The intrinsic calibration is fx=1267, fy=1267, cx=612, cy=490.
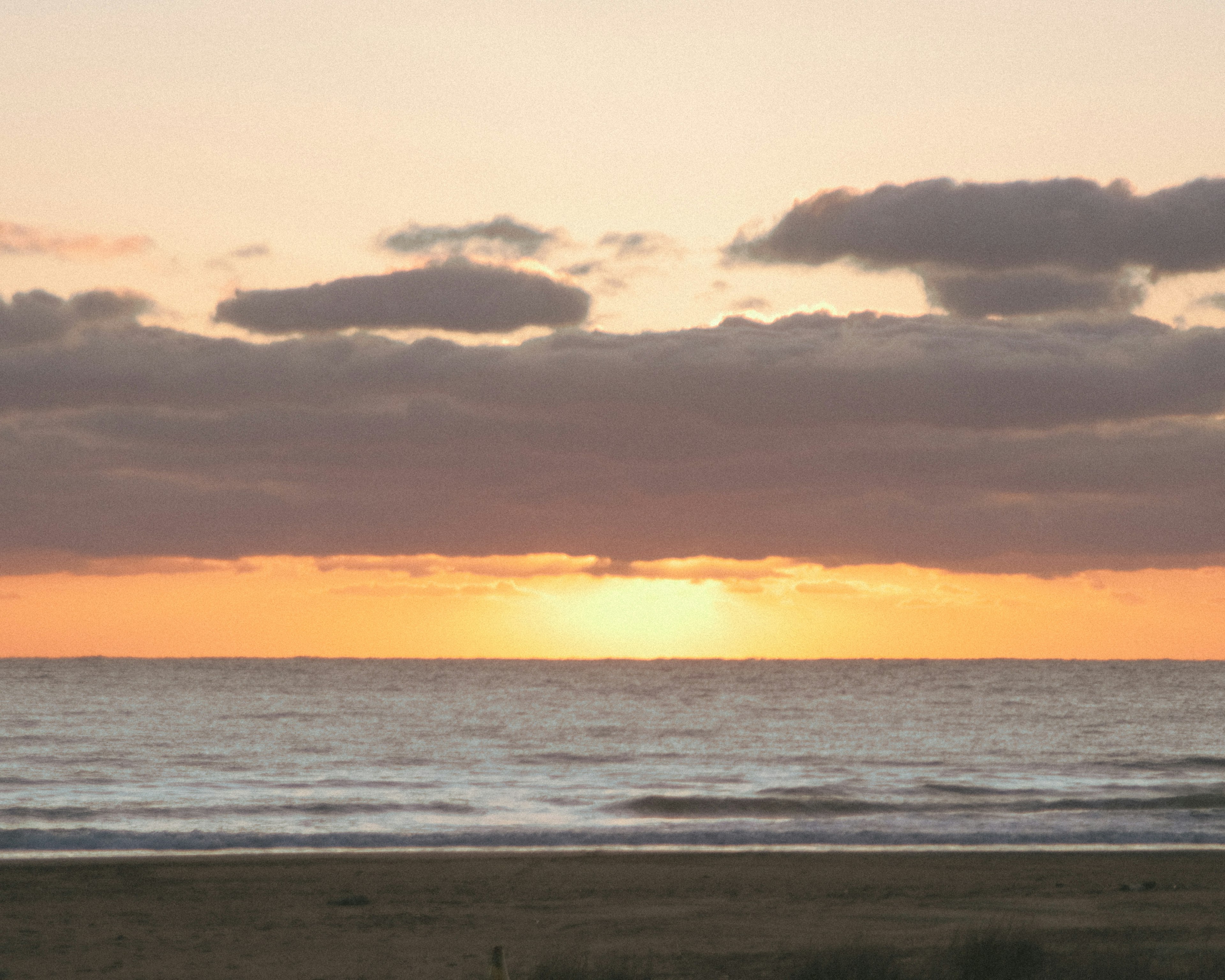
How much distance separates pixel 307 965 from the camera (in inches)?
648

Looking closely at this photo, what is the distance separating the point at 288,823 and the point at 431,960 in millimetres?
15157

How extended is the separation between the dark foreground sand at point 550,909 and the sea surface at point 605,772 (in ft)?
12.9

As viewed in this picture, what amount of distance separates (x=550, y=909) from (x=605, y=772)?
84.9 ft

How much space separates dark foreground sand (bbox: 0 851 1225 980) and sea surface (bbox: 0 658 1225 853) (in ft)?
12.9

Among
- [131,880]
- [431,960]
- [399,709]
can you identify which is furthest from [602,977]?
[399,709]

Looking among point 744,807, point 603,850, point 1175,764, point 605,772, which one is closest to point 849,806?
point 744,807

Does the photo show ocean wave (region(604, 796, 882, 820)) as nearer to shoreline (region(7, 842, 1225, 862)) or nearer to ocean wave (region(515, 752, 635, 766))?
shoreline (region(7, 842, 1225, 862))

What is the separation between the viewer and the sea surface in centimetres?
2950

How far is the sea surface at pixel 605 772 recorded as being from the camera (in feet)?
96.8

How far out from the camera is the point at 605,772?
45.7 meters

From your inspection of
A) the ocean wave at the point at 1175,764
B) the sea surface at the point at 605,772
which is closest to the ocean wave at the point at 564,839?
the sea surface at the point at 605,772

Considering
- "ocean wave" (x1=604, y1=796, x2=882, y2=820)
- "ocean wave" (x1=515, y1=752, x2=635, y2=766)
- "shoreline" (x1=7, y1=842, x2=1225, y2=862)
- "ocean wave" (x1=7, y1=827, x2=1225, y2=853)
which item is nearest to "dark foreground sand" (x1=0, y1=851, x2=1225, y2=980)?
"shoreline" (x1=7, y1=842, x2=1225, y2=862)

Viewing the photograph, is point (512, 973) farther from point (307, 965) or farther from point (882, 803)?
point (882, 803)

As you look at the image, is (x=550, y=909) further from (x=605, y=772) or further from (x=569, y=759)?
(x=569, y=759)
